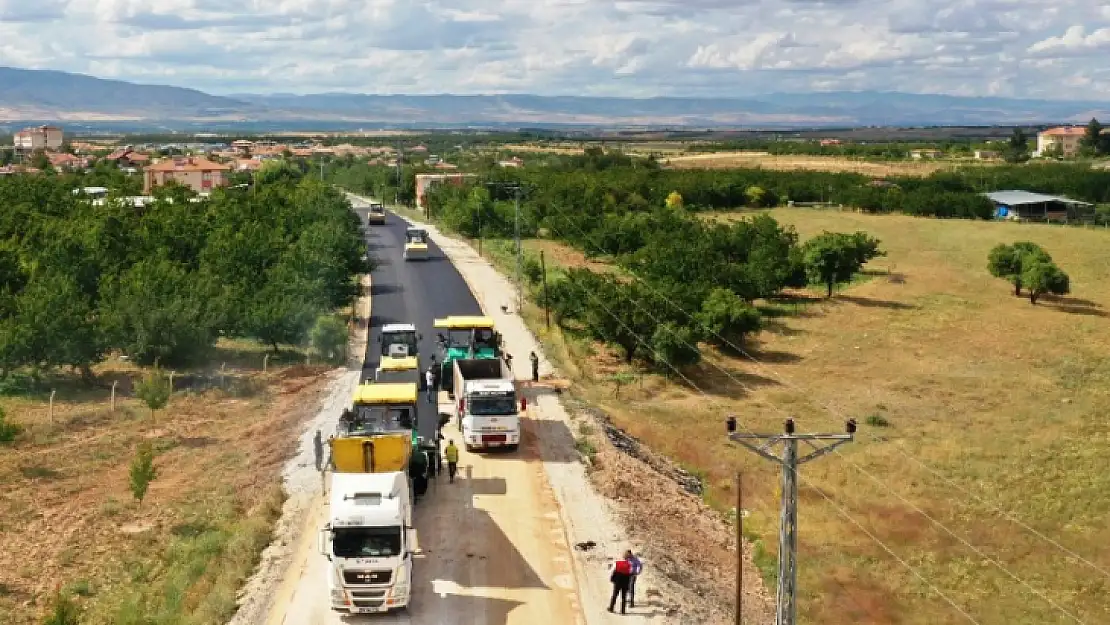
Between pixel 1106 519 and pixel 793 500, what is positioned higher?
pixel 793 500

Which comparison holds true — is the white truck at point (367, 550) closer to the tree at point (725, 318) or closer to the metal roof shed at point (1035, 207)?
the tree at point (725, 318)

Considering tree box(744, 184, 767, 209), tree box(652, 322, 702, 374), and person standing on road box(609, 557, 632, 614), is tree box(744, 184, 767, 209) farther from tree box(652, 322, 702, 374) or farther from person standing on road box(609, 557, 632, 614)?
person standing on road box(609, 557, 632, 614)

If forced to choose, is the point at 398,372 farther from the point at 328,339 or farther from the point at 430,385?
the point at 328,339

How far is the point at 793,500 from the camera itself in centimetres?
1866

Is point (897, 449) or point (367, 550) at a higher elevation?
point (367, 550)

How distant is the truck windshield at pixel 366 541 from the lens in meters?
21.5

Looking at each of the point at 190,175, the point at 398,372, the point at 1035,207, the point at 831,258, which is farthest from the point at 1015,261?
the point at 190,175

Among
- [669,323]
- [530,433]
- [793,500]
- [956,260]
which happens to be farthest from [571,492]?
[956,260]

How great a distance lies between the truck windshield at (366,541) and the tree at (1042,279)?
5656cm

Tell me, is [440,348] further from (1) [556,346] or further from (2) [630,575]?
(2) [630,575]

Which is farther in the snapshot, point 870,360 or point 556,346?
point 870,360

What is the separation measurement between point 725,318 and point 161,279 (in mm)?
25214

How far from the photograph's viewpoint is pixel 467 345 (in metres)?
41.6

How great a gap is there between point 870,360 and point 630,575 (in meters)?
33.9
